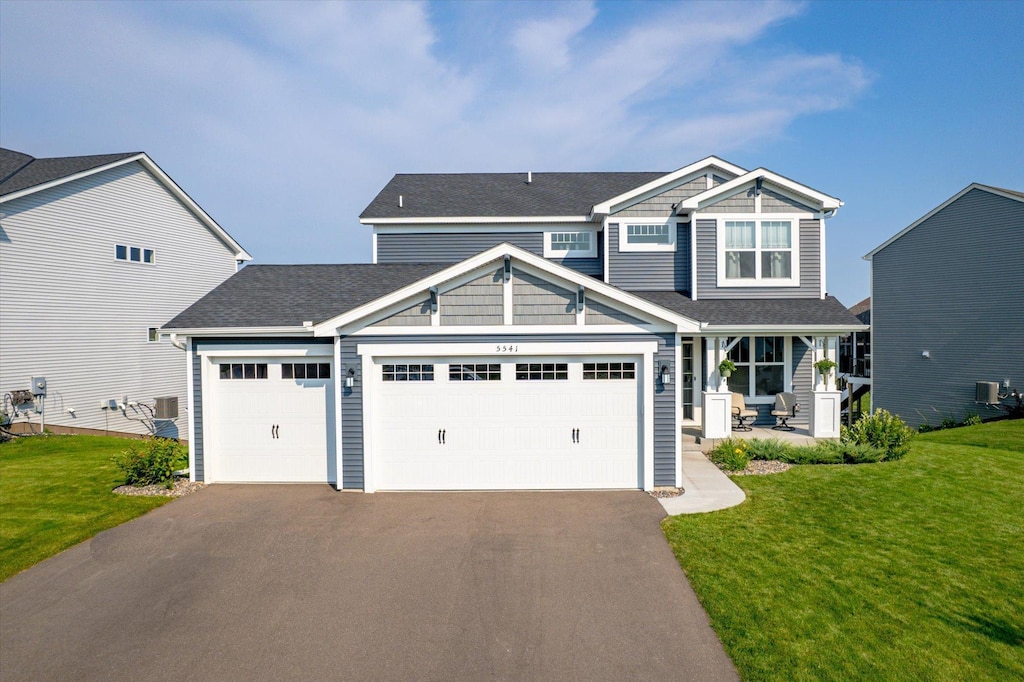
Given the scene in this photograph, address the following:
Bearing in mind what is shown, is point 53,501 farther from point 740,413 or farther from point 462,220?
point 740,413

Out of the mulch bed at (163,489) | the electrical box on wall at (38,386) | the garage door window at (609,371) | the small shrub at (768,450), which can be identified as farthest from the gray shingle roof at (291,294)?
the small shrub at (768,450)

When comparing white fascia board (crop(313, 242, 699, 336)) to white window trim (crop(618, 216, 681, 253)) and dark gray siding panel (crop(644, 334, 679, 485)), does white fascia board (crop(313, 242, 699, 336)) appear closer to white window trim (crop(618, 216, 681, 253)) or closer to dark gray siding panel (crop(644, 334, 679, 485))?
dark gray siding panel (crop(644, 334, 679, 485))

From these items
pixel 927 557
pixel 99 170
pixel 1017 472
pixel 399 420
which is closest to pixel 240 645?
pixel 399 420

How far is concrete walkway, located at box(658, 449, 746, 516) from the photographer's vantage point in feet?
28.2

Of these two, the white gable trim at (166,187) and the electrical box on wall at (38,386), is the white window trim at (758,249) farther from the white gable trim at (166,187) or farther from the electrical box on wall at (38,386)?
the electrical box on wall at (38,386)

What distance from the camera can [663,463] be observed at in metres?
9.62

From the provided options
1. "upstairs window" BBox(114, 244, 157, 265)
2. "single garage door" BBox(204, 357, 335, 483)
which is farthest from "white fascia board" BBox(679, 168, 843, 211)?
"upstairs window" BBox(114, 244, 157, 265)

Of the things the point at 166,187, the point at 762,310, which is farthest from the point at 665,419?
the point at 166,187

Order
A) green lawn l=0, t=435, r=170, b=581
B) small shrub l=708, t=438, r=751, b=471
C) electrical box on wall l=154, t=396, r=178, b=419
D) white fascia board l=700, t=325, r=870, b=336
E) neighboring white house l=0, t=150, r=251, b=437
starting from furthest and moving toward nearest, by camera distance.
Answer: electrical box on wall l=154, t=396, r=178, b=419, neighboring white house l=0, t=150, r=251, b=437, white fascia board l=700, t=325, r=870, b=336, small shrub l=708, t=438, r=751, b=471, green lawn l=0, t=435, r=170, b=581

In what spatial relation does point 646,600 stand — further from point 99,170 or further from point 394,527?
point 99,170

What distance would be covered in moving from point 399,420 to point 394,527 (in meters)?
2.25

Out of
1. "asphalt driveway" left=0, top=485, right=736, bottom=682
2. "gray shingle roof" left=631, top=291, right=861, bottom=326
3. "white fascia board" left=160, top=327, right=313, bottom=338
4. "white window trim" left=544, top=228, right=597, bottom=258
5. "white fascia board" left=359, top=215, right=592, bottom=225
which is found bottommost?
"asphalt driveway" left=0, top=485, right=736, bottom=682

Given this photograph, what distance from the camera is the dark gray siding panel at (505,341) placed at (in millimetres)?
9602

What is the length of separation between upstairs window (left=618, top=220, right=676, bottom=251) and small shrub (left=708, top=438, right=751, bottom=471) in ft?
19.2
